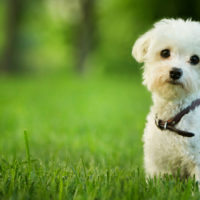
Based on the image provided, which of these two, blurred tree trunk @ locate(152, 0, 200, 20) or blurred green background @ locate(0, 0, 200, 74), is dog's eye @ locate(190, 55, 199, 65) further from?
blurred tree trunk @ locate(152, 0, 200, 20)

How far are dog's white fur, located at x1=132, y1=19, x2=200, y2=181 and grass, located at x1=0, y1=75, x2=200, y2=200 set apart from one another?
19 cm

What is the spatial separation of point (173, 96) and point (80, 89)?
35.5 feet

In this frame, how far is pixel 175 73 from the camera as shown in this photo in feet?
11.7

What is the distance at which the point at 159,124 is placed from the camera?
379cm

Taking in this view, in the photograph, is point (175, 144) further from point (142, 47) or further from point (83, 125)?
point (83, 125)

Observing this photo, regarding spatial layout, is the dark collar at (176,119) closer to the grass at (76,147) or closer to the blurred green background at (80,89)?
the grass at (76,147)

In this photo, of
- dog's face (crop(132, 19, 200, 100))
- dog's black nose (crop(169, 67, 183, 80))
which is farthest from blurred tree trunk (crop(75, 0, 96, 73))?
dog's black nose (crop(169, 67, 183, 80))

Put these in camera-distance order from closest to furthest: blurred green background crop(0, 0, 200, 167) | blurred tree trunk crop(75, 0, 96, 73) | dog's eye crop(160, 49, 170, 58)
→ dog's eye crop(160, 49, 170, 58)
blurred green background crop(0, 0, 200, 167)
blurred tree trunk crop(75, 0, 96, 73)

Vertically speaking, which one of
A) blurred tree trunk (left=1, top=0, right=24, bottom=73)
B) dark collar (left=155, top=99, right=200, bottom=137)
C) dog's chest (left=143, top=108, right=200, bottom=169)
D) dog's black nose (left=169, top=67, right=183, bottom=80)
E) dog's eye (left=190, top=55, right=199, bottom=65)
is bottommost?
dog's chest (left=143, top=108, right=200, bottom=169)

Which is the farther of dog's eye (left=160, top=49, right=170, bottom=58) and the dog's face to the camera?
dog's eye (left=160, top=49, right=170, bottom=58)

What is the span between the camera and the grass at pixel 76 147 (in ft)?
10.1

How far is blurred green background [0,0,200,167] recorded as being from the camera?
5.99 meters

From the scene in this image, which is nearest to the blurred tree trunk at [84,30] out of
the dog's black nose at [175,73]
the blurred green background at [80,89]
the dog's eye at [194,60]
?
the blurred green background at [80,89]

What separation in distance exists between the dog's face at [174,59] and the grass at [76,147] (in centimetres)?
83
